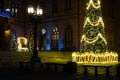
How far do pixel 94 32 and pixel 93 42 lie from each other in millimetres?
906

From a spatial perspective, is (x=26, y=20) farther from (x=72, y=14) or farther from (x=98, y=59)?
(x=98, y=59)

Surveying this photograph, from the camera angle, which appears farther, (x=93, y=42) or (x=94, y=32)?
(x=94, y=32)

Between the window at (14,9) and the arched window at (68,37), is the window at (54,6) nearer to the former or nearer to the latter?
the arched window at (68,37)

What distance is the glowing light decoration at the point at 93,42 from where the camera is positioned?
25.3 m

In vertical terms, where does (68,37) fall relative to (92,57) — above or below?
above

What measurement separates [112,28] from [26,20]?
11.0 m

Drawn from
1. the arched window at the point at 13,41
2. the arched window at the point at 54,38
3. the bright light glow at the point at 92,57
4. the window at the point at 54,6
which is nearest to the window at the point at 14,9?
the arched window at the point at 13,41

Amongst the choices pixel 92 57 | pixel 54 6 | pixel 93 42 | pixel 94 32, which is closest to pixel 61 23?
pixel 54 6

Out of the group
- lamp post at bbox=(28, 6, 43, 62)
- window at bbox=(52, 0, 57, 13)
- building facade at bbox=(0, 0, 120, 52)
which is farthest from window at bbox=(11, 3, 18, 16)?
lamp post at bbox=(28, 6, 43, 62)

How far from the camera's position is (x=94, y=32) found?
2616 cm

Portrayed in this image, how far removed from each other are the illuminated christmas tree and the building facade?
4108 millimetres

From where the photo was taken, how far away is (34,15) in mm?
19781

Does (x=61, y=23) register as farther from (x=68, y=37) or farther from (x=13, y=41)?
(x=13, y=41)

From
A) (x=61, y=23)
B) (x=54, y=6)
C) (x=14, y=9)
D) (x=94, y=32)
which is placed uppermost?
(x=54, y=6)
